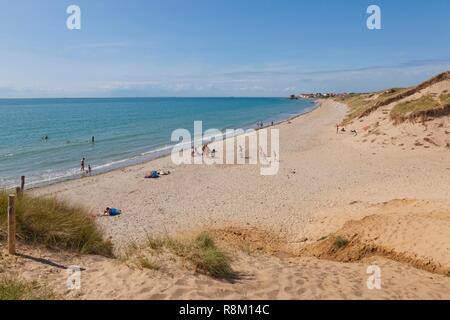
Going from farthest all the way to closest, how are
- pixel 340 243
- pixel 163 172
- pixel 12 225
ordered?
pixel 163 172 → pixel 340 243 → pixel 12 225

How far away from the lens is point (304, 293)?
6723mm

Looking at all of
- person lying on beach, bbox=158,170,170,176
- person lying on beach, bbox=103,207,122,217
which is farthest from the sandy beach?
person lying on beach, bbox=158,170,170,176

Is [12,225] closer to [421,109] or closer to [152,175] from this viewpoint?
[152,175]

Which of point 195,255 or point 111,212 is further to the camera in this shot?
point 111,212

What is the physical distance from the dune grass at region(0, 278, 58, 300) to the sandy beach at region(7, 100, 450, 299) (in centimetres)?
45

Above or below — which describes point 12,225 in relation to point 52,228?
above

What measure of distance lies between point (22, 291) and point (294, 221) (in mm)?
9924

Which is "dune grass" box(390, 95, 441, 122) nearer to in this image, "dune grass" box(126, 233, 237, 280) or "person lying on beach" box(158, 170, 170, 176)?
"person lying on beach" box(158, 170, 170, 176)

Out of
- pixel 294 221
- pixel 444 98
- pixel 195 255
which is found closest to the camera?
pixel 195 255

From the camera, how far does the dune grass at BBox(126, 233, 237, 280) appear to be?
7258 millimetres

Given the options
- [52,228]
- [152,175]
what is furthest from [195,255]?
[152,175]

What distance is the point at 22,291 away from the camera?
230 inches

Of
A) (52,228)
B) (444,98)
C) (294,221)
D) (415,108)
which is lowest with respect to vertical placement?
(294,221)
